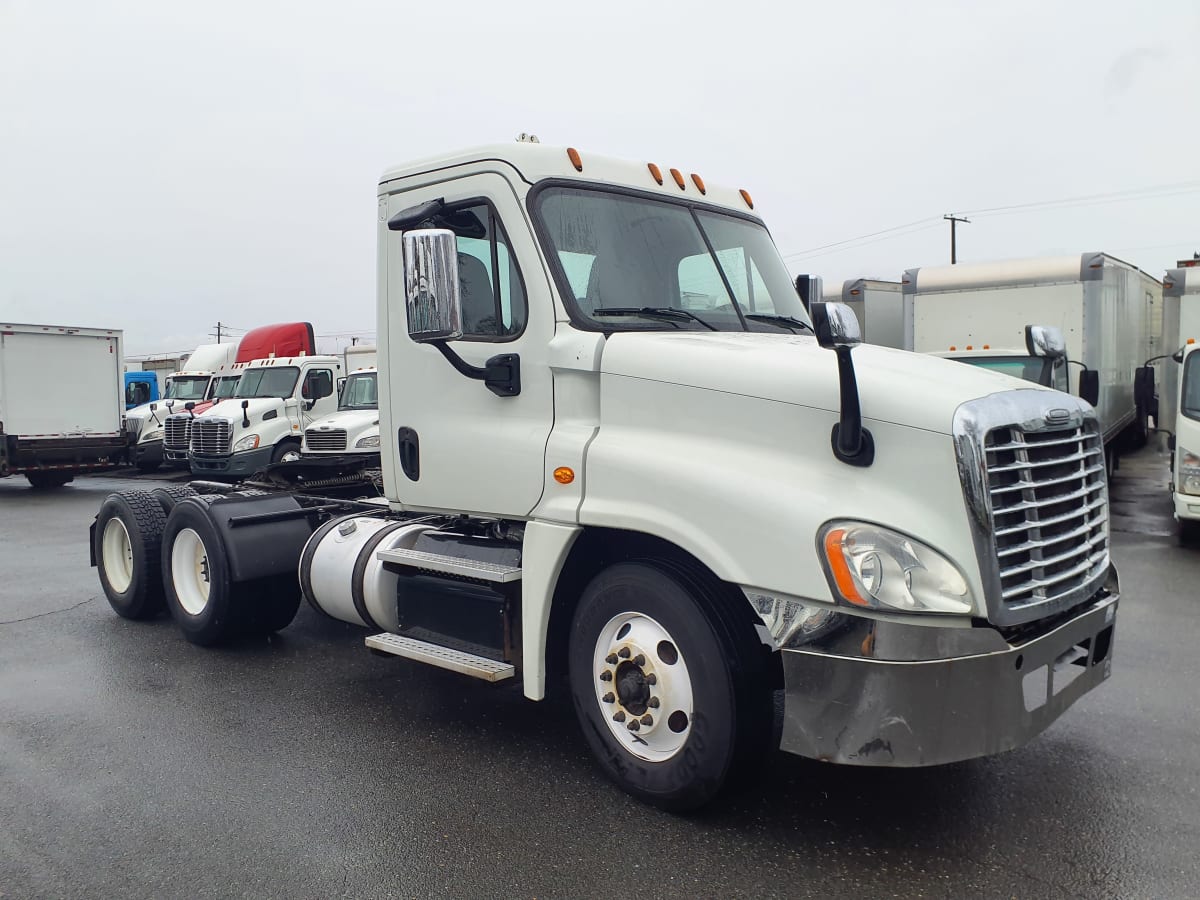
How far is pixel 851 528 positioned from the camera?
3.30m

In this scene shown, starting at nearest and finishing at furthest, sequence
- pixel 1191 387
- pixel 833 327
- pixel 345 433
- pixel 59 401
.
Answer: pixel 833 327, pixel 1191 387, pixel 345 433, pixel 59 401

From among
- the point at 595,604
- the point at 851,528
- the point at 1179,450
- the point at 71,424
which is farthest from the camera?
the point at 71,424

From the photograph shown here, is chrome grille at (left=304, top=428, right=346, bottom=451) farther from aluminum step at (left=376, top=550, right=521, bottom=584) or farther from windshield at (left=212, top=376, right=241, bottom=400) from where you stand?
aluminum step at (left=376, top=550, right=521, bottom=584)

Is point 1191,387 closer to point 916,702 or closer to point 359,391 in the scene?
point 916,702

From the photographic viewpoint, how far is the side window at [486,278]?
4398 mm

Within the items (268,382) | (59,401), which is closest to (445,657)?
(268,382)

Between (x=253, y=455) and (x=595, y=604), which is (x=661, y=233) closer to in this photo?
(x=595, y=604)

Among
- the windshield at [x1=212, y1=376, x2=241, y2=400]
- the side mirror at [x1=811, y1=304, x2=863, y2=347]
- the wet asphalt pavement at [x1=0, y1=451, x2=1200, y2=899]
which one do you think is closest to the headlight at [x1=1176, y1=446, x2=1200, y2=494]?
the wet asphalt pavement at [x1=0, y1=451, x2=1200, y2=899]

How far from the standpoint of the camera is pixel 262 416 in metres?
18.6

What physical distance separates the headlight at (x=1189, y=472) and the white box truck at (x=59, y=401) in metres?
18.9

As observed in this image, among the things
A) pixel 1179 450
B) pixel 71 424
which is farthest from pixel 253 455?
pixel 1179 450

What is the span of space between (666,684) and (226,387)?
723 inches

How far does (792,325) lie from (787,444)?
1.41 metres

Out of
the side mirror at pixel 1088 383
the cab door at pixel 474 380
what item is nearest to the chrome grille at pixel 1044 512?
the cab door at pixel 474 380
